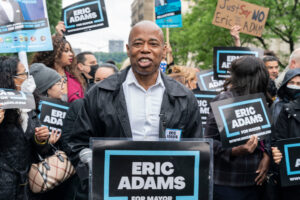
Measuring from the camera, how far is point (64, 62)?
5.34m

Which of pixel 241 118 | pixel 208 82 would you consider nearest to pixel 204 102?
pixel 208 82

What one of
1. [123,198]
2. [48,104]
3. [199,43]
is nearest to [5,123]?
[48,104]

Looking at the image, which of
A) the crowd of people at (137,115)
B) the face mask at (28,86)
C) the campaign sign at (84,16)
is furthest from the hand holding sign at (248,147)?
the campaign sign at (84,16)

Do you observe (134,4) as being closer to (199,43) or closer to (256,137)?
(199,43)

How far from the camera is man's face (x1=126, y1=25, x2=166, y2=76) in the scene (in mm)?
2527

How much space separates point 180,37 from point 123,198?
2954cm

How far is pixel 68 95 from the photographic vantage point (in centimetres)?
507

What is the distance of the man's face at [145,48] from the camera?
2527mm

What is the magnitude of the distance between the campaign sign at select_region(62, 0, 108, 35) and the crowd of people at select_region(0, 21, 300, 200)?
1.50 metres

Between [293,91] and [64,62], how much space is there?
3.13 meters

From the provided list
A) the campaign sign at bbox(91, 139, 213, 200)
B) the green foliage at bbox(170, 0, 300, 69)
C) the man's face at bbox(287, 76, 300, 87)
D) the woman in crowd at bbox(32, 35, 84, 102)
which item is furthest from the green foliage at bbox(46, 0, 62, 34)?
the campaign sign at bbox(91, 139, 213, 200)

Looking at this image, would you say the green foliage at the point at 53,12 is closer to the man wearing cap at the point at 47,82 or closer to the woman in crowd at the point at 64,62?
the woman in crowd at the point at 64,62

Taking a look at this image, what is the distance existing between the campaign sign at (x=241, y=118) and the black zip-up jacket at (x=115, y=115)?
56 cm

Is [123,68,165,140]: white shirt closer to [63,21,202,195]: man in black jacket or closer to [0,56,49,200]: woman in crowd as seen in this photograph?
[63,21,202,195]: man in black jacket
